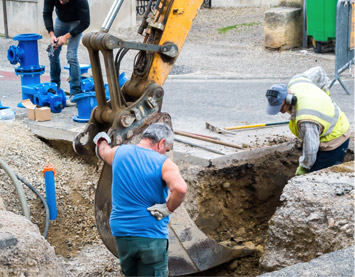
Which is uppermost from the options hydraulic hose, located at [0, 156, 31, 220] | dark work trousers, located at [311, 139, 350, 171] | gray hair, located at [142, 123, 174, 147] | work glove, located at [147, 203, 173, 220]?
gray hair, located at [142, 123, 174, 147]

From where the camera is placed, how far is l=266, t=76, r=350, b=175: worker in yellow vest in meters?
5.75

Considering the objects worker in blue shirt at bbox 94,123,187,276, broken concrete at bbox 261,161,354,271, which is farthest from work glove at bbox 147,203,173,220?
broken concrete at bbox 261,161,354,271

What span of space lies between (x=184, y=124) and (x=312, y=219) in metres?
3.32

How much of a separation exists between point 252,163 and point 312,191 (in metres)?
1.67

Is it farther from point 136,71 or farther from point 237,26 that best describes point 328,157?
point 237,26

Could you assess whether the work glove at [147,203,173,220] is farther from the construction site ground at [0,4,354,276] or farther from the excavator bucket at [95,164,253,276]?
the construction site ground at [0,4,354,276]

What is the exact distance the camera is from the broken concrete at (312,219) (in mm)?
4984

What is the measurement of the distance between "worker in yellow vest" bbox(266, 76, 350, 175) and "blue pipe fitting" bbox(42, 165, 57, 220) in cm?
246

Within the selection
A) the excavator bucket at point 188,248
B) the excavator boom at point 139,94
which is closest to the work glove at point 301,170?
the excavator bucket at point 188,248

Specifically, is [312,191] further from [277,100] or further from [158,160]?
[158,160]

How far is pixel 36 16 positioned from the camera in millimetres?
15602

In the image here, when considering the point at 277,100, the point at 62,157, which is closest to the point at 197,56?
the point at 62,157

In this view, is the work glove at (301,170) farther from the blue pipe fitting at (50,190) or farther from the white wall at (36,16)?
the white wall at (36,16)

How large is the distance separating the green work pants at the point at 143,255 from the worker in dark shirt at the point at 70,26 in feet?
15.9
